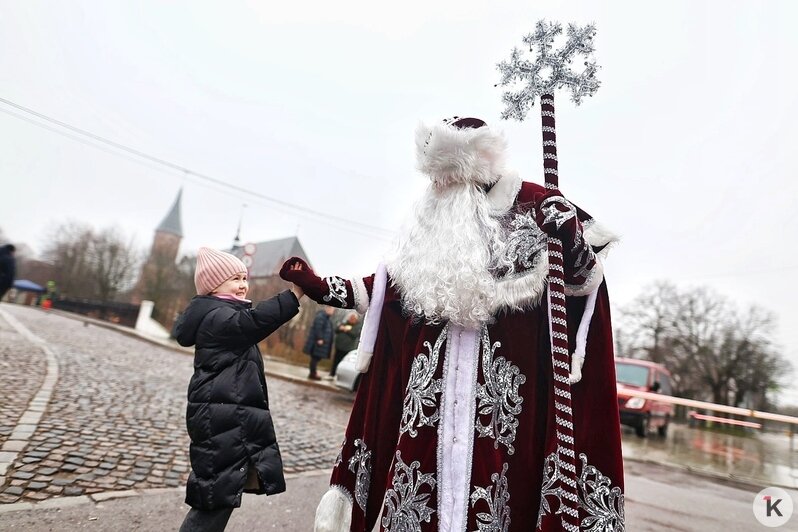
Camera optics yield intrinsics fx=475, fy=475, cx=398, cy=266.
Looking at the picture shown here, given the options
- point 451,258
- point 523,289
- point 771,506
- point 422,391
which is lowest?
point 771,506

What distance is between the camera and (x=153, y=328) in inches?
960

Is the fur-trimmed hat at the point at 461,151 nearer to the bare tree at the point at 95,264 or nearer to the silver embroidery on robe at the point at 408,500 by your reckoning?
the silver embroidery on robe at the point at 408,500

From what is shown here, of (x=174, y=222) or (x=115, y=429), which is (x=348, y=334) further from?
(x=174, y=222)

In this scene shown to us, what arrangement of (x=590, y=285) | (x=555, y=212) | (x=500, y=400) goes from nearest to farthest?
1. (x=555, y=212)
2. (x=500, y=400)
3. (x=590, y=285)

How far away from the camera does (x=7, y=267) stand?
11.7 ft

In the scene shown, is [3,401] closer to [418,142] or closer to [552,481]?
[418,142]

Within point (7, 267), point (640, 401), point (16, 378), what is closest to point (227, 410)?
point (7, 267)

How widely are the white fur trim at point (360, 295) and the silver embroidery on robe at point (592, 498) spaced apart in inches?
40.1

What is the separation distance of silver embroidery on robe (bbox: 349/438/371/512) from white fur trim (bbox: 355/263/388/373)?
359mm

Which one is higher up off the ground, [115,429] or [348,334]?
[348,334]

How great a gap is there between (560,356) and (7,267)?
396 cm

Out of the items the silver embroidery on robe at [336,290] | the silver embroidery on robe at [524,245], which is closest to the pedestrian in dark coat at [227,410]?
the silver embroidery on robe at [336,290]

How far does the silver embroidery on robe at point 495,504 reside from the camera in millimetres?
1768

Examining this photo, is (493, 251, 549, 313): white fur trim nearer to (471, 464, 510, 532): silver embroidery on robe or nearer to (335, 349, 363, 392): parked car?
(471, 464, 510, 532): silver embroidery on robe
